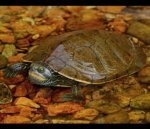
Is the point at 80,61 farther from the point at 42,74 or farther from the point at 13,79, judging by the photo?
the point at 13,79

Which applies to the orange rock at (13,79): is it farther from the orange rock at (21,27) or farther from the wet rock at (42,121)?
the orange rock at (21,27)

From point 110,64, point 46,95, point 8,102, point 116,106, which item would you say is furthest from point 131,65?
point 8,102

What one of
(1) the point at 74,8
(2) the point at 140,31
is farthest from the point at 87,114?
(1) the point at 74,8

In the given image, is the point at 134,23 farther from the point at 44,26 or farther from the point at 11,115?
the point at 11,115

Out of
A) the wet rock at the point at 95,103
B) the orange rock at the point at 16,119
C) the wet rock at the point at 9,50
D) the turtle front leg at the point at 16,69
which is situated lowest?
the orange rock at the point at 16,119

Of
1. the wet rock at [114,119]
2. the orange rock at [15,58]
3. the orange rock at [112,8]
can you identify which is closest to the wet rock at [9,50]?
the orange rock at [15,58]

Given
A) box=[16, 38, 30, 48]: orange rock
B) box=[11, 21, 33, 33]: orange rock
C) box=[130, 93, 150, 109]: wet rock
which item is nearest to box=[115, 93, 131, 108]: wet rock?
box=[130, 93, 150, 109]: wet rock
